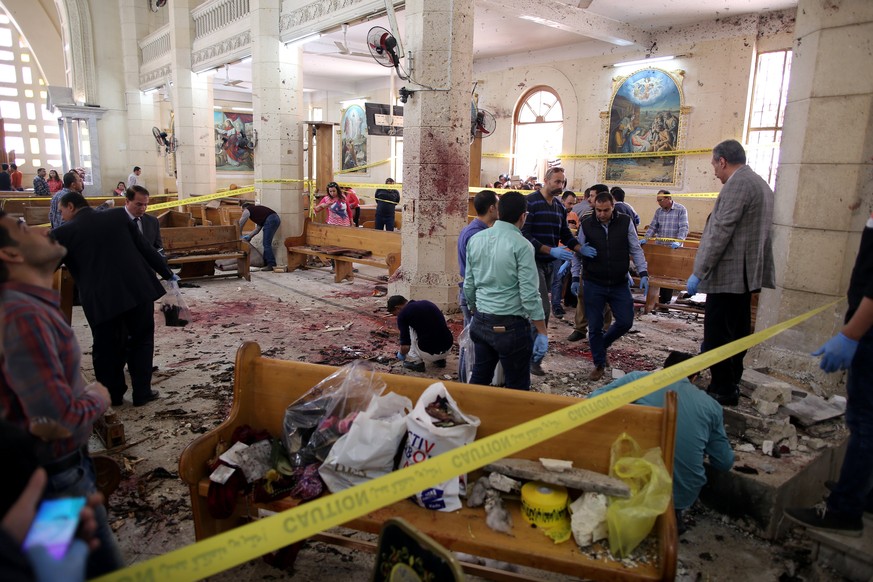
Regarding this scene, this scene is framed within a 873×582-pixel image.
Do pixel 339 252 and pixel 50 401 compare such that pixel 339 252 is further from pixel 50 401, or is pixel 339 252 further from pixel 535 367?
pixel 50 401

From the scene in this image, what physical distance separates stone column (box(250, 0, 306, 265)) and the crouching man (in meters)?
7.01

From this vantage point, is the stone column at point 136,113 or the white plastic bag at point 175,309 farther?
the stone column at point 136,113

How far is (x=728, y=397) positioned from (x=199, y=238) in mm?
8884

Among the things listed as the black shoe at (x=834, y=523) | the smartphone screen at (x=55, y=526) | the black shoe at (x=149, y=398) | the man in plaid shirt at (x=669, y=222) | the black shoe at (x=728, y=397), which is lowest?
the black shoe at (x=149, y=398)

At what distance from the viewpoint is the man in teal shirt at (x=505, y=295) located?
3781 millimetres

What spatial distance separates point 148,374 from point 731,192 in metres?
5.11

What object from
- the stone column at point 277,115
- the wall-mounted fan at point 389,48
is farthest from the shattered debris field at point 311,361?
the wall-mounted fan at point 389,48

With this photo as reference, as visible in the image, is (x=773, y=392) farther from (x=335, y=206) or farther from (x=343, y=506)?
(x=335, y=206)

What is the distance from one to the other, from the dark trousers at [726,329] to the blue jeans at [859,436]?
1.45m

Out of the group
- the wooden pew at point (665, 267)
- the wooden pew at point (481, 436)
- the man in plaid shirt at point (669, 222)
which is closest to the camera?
the wooden pew at point (481, 436)

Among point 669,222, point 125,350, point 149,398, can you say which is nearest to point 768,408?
point 149,398

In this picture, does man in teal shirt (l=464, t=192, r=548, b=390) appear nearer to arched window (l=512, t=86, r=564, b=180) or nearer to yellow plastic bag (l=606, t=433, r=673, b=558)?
yellow plastic bag (l=606, t=433, r=673, b=558)

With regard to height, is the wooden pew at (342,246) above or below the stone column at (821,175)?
below

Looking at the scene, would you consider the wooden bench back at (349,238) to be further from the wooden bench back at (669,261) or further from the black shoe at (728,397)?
the black shoe at (728,397)
